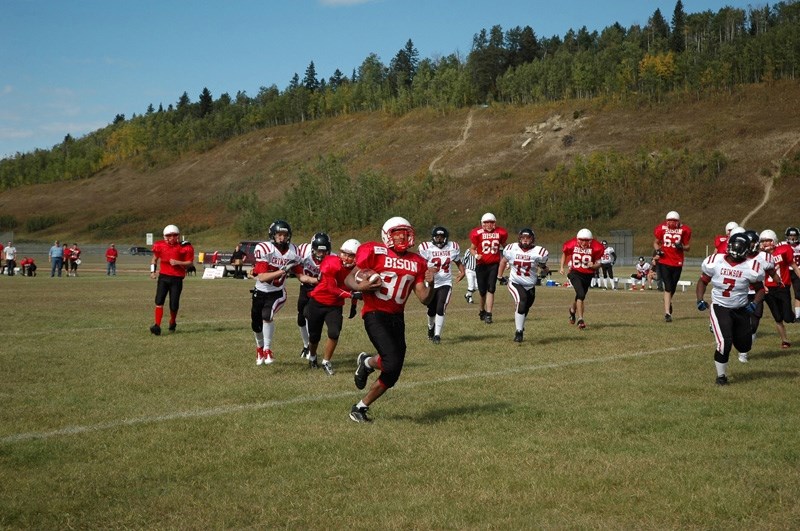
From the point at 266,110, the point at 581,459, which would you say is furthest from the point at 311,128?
the point at 581,459

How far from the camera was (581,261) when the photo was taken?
18.7m

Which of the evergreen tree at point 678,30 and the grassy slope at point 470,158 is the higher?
the evergreen tree at point 678,30

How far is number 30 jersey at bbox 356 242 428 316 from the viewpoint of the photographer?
31.7ft

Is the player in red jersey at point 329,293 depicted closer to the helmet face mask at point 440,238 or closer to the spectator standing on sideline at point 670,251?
the helmet face mask at point 440,238

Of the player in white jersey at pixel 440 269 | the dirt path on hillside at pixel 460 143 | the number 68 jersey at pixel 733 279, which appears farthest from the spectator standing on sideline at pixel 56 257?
the dirt path on hillside at pixel 460 143

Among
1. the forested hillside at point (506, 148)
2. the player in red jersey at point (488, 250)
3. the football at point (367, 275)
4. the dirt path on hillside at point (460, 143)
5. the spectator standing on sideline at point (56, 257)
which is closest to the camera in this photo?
the football at point (367, 275)

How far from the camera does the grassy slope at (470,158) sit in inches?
4097

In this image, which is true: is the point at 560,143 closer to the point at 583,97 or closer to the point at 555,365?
the point at 583,97

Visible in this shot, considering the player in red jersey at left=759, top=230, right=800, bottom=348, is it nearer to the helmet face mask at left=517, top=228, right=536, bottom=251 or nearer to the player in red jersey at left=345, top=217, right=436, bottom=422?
the helmet face mask at left=517, top=228, right=536, bottom=251

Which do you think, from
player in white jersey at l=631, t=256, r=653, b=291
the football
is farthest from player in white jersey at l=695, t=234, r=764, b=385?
player in white jersey at l=631, t=256, r=653, b=291

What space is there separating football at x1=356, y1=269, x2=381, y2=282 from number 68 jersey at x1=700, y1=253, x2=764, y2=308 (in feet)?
16.6

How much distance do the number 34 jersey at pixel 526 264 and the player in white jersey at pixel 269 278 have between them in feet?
15.2

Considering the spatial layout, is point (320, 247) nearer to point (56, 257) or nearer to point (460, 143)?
point (56, 257)

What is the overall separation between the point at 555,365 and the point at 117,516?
8.32 m
